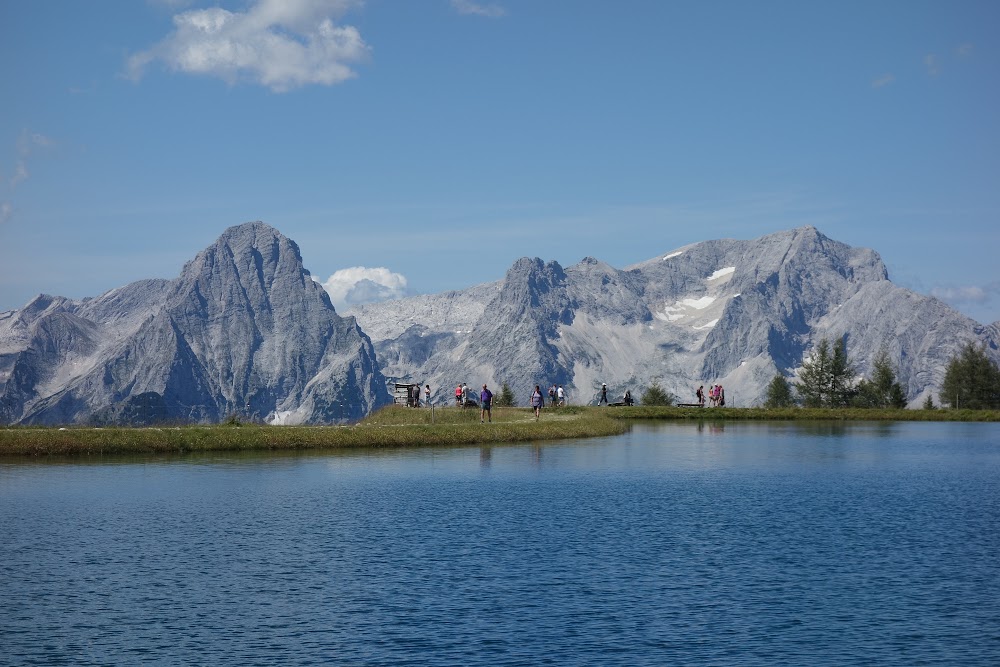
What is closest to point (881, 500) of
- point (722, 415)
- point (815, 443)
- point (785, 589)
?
point (785, 589)

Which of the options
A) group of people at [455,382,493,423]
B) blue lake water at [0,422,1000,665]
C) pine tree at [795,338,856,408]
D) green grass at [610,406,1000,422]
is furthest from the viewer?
pine tree at [795,338,856,408]

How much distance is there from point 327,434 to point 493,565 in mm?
46605

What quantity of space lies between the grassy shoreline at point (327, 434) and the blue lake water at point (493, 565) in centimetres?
680

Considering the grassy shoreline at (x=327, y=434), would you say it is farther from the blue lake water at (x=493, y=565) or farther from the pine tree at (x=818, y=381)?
the pine tree at (x=818, y=381)

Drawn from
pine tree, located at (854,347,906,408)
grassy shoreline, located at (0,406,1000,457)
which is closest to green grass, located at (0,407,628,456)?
grassy shoreline, located at (0,406,1000,457)

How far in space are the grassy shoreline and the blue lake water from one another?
680 centimetres

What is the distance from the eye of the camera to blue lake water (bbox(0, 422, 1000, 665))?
2858cm

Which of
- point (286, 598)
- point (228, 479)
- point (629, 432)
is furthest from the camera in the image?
point (629, 432)

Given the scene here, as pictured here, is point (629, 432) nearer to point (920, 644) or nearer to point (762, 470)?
point (762, 470)

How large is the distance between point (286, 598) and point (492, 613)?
6.82 metres

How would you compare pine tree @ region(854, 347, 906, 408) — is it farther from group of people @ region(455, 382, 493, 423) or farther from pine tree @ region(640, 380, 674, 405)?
group of people @ region(455, 382, 493, 423)

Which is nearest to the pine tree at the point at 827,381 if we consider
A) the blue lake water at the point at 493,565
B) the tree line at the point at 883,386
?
the tree line at the point at 883,386

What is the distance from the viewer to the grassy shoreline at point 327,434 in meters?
74.8

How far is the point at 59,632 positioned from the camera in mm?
29500
